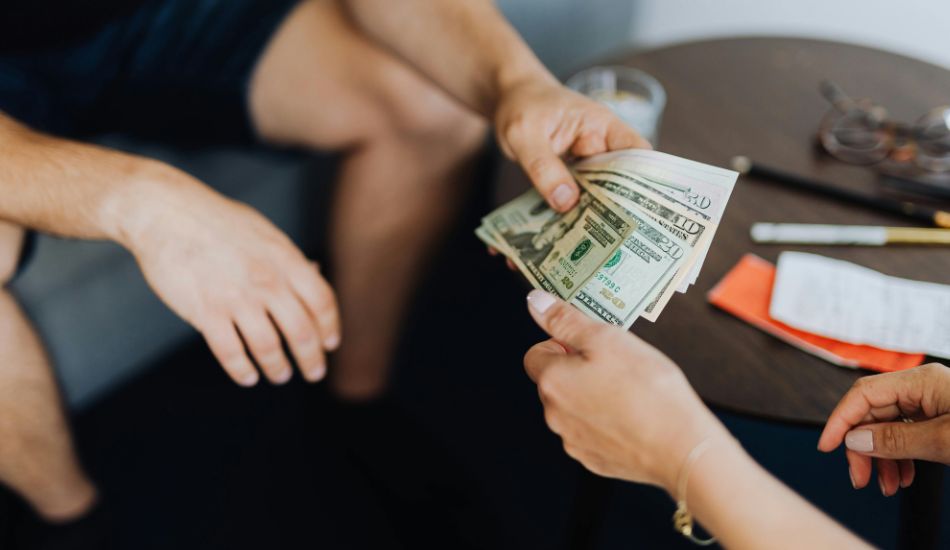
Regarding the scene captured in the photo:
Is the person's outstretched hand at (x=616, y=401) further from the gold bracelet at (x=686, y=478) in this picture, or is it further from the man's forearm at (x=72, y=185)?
the man's forearm at (x=72, y=185)

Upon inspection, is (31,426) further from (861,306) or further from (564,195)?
(861,306)

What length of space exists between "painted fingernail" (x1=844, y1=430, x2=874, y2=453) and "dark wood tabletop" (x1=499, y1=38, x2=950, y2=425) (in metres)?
0.04

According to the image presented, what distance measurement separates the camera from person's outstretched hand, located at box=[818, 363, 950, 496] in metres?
0.59

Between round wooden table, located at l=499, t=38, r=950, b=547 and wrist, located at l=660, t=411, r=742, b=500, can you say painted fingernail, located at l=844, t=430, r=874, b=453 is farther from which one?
wrist, located at l=660, t=411, r=742, b=500

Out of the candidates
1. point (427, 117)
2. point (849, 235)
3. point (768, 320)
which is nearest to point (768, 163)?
point (849, 235)

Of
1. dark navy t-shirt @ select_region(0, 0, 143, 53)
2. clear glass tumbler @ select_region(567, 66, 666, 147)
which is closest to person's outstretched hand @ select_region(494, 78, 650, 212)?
clear glass tumbler @ select_region(567, 66, 666, 147)

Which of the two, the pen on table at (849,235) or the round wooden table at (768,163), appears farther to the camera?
the pen on table at (849,235)

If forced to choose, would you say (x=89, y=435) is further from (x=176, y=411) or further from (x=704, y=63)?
(x=704, y=63)

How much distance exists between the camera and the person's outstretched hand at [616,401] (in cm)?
55

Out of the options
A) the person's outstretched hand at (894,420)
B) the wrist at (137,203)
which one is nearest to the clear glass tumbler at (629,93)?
the person's outstretched hand at (894,420)

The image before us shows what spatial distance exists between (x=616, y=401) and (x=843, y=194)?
0.47 metres

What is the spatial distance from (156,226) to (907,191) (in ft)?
2.81

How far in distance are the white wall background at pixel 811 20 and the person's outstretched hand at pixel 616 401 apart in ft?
2.78

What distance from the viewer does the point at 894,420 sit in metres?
0.63
